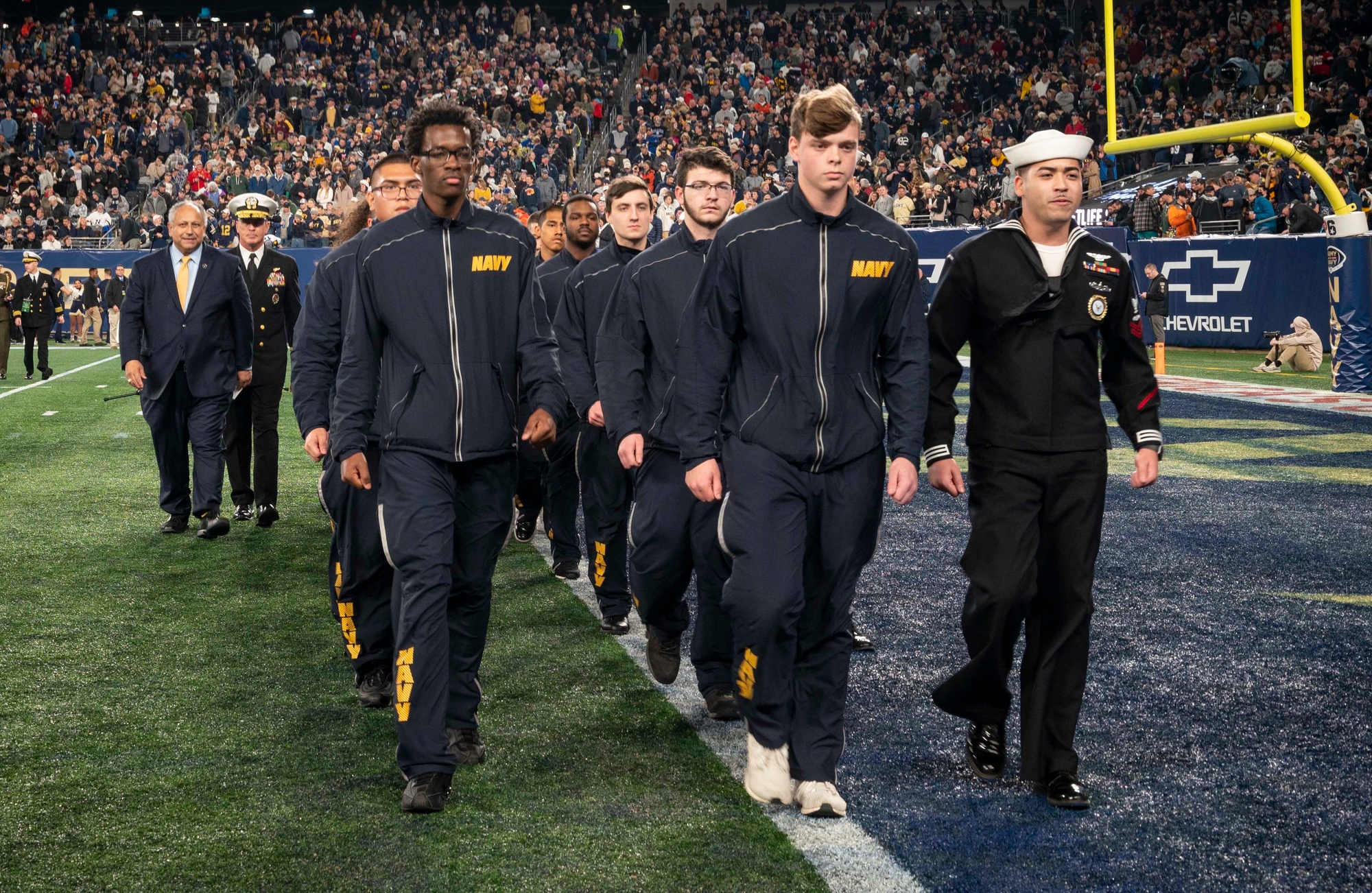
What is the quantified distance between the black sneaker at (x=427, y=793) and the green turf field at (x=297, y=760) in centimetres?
4

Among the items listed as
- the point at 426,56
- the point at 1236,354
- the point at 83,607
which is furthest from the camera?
the point at 426,56

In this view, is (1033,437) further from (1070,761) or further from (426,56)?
(426,56)

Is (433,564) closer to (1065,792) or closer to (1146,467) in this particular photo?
(1065,792)

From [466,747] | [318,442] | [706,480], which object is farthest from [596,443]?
[706,480]

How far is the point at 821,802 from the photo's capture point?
12.9 ft

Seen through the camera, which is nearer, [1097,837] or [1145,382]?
[1097,837]

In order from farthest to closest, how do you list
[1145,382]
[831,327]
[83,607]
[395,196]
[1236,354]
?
[1236,354] → [83,607] → [395,196] → [1145,382] → [831,327]

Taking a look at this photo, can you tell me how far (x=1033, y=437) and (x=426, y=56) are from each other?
39.8 metres

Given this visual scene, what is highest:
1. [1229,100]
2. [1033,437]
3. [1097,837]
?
[1229,100]

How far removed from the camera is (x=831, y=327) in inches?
157

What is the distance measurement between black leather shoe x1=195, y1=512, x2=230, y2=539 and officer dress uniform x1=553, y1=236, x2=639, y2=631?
3.20 m

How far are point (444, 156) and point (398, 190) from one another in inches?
55.6

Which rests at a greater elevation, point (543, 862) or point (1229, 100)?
point (1229, 100)

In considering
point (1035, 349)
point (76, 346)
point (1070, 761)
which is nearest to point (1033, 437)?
point (1035, 349)
